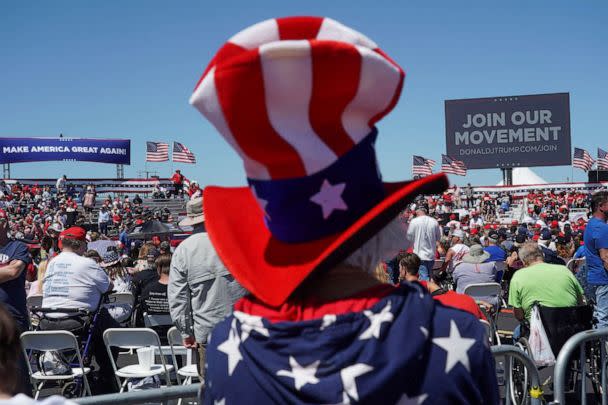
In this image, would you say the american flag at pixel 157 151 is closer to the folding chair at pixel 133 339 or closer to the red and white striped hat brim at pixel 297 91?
the folding chair at pixel 133 339

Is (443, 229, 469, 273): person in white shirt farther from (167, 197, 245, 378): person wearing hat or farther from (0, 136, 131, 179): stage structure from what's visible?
(0, 136, 131, 179): stage structure

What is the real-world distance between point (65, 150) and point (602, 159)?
1349 inches

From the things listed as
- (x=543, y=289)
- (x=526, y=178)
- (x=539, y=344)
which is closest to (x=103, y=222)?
(x=543, y=289)

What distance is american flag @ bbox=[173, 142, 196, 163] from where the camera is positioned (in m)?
41.1

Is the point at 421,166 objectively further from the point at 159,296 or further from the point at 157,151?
Result: the point at 159,296

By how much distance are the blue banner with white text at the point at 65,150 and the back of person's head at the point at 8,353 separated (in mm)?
44845

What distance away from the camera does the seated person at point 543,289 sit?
5551 mm

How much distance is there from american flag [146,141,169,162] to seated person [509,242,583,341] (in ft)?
124

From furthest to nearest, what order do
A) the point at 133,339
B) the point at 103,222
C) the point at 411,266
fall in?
the point at 103,222 → the point at 411,266 → the point at 133,339

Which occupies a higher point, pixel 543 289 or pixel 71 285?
pixel 71 285

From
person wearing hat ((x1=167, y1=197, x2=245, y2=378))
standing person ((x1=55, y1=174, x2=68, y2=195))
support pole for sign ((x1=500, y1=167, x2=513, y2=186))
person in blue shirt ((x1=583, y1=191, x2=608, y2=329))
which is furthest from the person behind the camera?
support pole for sign ((x1=500, y1=167, x2=513, y2=186))

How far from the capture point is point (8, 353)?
1.70m

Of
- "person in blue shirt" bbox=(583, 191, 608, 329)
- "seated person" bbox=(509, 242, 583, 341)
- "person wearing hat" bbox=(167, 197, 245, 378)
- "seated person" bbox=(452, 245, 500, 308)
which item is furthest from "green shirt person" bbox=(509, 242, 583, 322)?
"person wearing hat" bbox=(167, 197, 245, 378)

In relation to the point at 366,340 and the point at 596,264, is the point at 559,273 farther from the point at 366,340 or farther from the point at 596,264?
the point at 366,340
